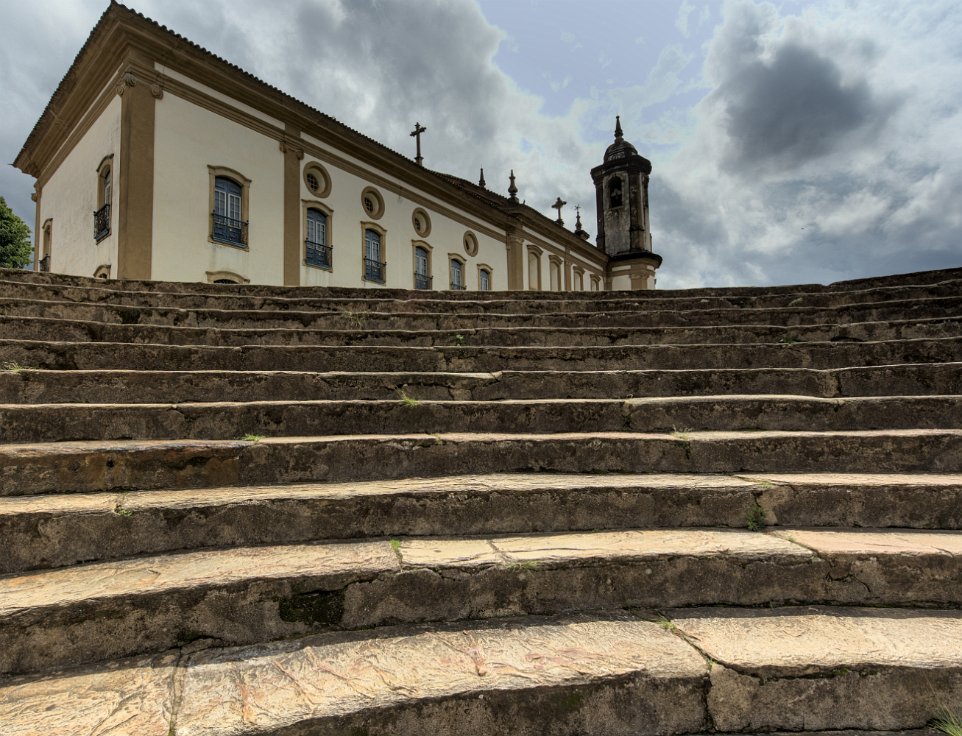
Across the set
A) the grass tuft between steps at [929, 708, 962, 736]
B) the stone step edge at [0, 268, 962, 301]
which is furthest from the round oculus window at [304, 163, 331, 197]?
the grass tuft between steps at [929, 708, 962, 736]

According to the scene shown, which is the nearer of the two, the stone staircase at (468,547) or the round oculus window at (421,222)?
the stone staircase at (468,547)

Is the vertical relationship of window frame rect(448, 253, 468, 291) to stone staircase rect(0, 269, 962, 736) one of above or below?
above

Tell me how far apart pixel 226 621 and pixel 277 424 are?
4.44 ft

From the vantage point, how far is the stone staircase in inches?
69.4

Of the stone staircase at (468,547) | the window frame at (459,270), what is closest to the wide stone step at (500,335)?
the stone staircase at (468,547)

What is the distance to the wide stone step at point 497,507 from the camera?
2336 millimetres

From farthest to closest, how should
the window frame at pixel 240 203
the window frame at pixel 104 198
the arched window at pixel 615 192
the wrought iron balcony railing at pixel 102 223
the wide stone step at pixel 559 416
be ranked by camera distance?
the arched window at pixel 615 192
the window frame at pixel 240 203
the wrought iron balcony railing at pixel 102 223
the window frame at pixel 104 198
the wide stone step at pixel 559 416

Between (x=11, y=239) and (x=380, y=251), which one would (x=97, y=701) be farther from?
(x=11, y=239)

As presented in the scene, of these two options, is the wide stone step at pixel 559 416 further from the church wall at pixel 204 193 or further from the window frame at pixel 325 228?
the window frame at pixel 325 228

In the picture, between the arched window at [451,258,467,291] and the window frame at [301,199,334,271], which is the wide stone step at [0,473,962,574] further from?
the arched window at [451,258,467,291]

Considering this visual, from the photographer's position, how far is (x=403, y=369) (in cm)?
441

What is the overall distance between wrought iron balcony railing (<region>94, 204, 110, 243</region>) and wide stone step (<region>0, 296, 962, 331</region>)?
32.4ft

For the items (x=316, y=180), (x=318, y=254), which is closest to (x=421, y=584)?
(x=318, y=254)

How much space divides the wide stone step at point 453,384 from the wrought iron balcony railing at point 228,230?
11.9 m
